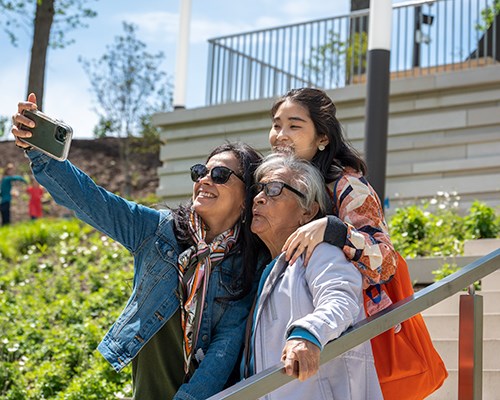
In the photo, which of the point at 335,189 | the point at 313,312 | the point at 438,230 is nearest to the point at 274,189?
the point at 335,189

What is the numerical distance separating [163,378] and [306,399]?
703mm

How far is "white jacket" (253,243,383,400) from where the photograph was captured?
9.80 ft

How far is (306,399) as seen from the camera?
301 centimetres

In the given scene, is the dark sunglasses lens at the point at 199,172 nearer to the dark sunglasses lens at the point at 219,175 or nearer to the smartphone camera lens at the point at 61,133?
the dark sunglasses lens at the point at 219,175

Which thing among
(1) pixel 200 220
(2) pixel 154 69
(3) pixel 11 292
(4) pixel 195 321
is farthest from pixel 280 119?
(2) pixel 154 69

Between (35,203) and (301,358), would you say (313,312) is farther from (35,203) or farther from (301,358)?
(35,203)

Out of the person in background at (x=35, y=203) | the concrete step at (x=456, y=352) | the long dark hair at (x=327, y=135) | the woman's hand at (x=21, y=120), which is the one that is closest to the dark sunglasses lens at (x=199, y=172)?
the long dark hair at (x=327, y=135)

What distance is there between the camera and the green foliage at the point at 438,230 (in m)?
7.35

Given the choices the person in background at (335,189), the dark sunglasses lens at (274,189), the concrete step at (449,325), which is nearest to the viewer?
the person in background at (335,189)

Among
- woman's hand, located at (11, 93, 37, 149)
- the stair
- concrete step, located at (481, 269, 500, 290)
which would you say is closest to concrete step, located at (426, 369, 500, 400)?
the stair

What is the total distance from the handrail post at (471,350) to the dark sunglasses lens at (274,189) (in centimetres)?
75

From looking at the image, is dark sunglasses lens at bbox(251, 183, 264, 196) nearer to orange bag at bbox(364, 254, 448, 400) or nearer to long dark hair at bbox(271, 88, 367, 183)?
long dark hair at bbox(271, 88, 367, 183)

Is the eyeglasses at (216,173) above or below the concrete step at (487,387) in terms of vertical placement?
above

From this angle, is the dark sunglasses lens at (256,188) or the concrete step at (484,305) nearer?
the dark sunglasses lens at (256,188)
